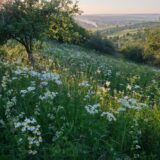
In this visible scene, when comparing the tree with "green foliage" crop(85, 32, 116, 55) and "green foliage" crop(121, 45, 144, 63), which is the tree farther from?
"green foliage" crop(121, 45, 144, 63)

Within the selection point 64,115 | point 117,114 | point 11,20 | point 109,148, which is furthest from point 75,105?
point 11,20

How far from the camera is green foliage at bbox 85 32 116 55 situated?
57750mm

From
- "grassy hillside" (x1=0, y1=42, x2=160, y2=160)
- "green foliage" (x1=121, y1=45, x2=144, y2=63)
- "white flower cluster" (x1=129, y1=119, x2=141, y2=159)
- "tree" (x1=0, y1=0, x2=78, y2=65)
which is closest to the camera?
"grassy hillside" (x1=0, y1=42, x2=160, y2=160)

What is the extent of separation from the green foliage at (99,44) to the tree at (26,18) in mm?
47161

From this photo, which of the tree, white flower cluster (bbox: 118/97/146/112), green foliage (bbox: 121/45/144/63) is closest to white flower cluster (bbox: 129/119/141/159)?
white flower cluster (bbox: 118/97/146/112)

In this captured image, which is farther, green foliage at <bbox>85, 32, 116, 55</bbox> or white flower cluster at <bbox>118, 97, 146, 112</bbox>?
green foliage at <bbox>85, 32, 116, 55</bbox>

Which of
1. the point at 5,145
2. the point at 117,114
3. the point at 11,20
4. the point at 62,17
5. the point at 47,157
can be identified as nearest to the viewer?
the point at 47,157

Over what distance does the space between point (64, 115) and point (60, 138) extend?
0.59m

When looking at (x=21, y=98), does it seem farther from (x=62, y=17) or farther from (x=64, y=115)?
(x=62, y=17)

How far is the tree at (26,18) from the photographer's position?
32.4ft

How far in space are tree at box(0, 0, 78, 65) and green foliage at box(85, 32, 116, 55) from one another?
47.2 m

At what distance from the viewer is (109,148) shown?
434cm

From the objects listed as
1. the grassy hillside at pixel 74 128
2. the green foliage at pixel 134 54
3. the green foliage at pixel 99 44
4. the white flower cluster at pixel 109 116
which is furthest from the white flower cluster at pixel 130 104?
the green foliage at pixel 134 54

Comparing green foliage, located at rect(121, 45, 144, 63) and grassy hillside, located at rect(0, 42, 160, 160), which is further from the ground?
grassy hillside, located at rect(0, 42, 160, 160)
